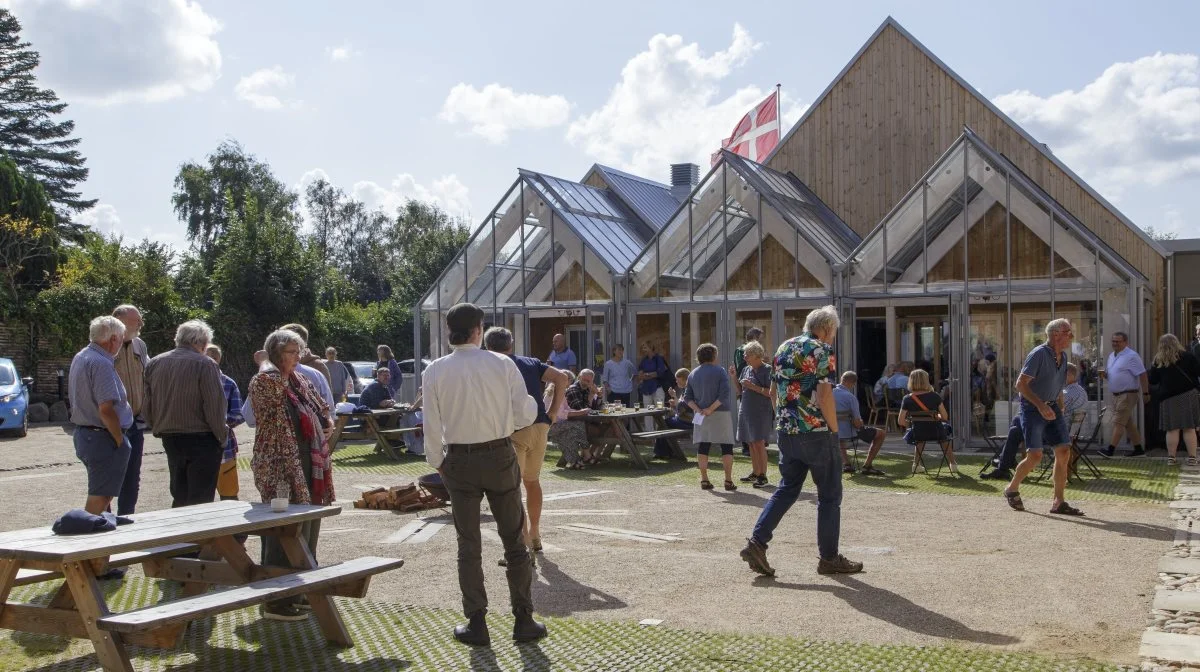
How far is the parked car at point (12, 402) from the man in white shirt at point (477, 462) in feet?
57.7

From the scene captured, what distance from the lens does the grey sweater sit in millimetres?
11617

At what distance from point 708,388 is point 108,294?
21128 millimetres

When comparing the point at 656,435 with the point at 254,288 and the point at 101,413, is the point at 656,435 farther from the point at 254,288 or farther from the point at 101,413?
the point at 254,288

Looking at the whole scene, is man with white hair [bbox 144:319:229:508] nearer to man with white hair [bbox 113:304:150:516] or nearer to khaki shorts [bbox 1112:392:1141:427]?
man with white hair [bbox 113:304:150:516]

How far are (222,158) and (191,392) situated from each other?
53.1 meters

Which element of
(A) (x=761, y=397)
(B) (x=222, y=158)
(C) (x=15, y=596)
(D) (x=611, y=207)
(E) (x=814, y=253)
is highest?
(B) (x=222, y=158)

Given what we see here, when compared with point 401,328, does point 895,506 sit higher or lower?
lower

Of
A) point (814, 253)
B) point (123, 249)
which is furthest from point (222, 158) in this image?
point (814, 253)

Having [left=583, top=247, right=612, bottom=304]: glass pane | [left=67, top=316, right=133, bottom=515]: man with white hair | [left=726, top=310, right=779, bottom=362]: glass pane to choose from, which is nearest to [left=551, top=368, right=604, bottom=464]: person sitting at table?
[left=726, top=310, right=779, bottom=362]: glass pane

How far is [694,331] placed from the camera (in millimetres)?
18438

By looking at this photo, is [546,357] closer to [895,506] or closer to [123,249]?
[895,506]

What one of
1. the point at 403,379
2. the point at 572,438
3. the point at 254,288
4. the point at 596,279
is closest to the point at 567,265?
the point at 596,279

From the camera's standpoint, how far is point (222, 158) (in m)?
56.2

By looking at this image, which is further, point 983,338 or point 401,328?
→ point 401,328
